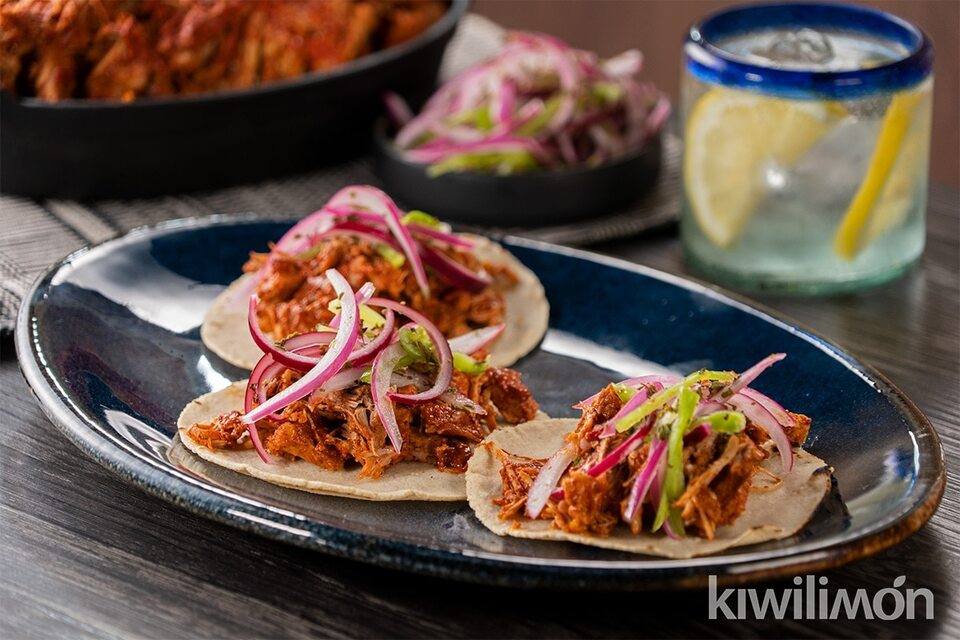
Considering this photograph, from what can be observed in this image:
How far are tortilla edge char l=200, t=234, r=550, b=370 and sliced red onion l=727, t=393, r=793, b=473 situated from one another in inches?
34.3

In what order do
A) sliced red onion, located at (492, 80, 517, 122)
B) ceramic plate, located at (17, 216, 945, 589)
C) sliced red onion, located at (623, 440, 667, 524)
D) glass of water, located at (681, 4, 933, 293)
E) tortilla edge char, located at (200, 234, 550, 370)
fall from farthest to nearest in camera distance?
sliced red onion, located at (492, 80, 517, 122), glass of water, located at (681, 4, 933, 293), tortilla edge char, located at (200, 234, 550, 370), sliced red onion, located at (623, 440, 667, 524), ceramic plate, located at (17, 216, 945, 589)

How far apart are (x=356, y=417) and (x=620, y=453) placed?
0.61 m

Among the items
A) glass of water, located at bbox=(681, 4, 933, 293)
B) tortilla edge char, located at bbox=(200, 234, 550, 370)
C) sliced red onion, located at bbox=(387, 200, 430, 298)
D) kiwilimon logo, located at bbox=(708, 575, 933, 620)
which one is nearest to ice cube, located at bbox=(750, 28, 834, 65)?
glass of water, located at bbox=(681, 4, 933, 293)

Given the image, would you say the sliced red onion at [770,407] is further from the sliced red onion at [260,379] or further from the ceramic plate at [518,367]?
the sliced red onion at [260,379]

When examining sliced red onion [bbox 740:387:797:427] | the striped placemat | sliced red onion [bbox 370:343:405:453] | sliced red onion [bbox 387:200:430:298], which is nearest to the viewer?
sliced red onion [bbox 740:387:797:427]

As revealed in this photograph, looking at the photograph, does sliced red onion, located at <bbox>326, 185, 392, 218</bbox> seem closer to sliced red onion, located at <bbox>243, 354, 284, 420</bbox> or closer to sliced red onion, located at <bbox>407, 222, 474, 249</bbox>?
sliced red onion, located at <bbox>407, 222, 474, 249</bbox>

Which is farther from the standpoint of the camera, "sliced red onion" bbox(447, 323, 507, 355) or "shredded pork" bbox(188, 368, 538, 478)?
"sliced red onion" bbox(447, 323, 507, 355)

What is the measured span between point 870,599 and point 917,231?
1.80 m

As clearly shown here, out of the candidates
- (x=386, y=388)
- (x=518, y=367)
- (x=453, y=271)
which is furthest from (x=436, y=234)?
(x=386, y=388)

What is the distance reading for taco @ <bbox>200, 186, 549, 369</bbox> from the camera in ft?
11.3

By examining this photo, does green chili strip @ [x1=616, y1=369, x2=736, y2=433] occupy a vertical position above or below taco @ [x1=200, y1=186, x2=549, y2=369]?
above

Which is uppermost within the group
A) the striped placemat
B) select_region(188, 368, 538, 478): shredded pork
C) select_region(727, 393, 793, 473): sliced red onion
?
select_region(727, 393, 793, 473): sliced red onion

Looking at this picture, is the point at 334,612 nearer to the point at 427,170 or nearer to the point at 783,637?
the point at 783,637

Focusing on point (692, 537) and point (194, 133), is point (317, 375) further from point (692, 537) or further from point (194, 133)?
point (194, 133)
